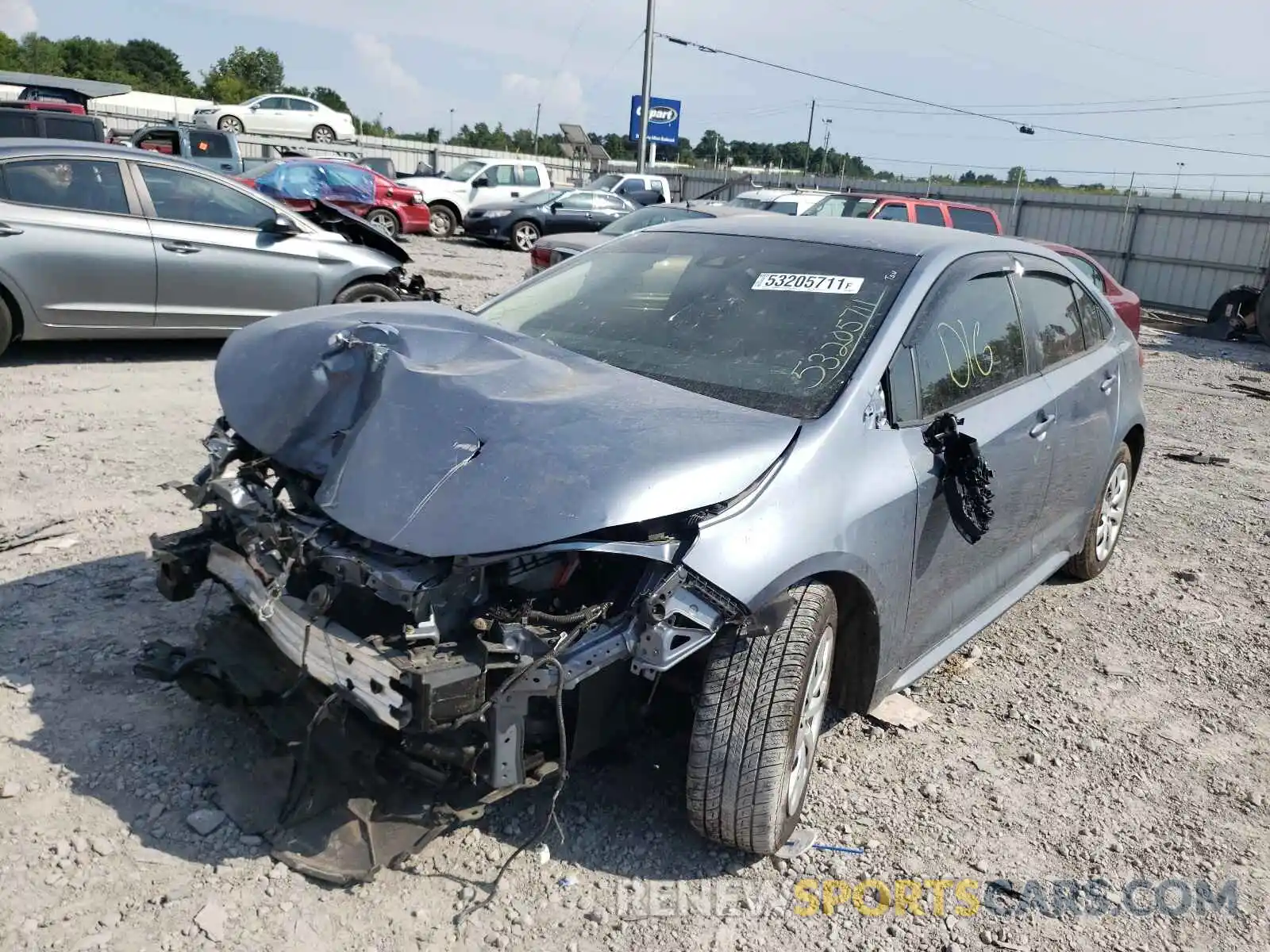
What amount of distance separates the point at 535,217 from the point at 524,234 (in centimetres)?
43

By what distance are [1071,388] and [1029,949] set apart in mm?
2406

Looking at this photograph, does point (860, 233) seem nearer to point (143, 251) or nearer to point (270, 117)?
point (143, 251)

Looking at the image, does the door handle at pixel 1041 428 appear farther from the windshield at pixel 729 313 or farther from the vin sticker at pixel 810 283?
the vin sticker at pixel 810 283

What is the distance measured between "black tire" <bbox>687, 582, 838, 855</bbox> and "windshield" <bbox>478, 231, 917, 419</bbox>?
0.72 m

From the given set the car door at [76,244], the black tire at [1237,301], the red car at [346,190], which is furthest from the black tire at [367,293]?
the black tire at [1237,301]

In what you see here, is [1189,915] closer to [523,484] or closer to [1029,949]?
[1029,949]

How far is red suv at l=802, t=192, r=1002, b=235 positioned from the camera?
14.3 meters

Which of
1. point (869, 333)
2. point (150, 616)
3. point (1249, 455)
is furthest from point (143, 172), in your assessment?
point (1249, 455)

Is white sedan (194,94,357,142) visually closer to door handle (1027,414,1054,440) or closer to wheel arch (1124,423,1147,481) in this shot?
wheel arch (1124,423,1147,481)

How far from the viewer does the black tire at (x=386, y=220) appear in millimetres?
18266

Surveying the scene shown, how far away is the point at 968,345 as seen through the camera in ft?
12.0

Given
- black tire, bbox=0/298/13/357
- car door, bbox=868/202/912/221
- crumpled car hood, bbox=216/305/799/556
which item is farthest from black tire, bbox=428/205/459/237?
crumpled car hood, bbox=216/305/799/556

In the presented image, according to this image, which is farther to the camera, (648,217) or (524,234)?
(524,234)

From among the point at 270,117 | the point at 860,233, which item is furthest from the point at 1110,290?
the point at 270,117
